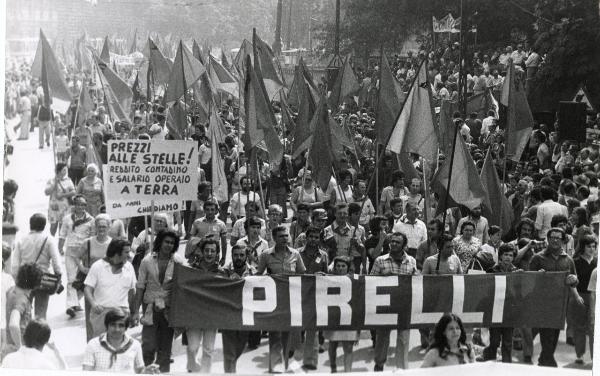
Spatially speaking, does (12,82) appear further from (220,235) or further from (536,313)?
(536,313)

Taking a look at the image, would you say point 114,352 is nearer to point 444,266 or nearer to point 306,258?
point 306,258

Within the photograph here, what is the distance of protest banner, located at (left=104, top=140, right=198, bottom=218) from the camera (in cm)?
1030

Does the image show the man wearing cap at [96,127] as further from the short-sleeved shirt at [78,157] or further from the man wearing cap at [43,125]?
the man wearing cap at [43,125]

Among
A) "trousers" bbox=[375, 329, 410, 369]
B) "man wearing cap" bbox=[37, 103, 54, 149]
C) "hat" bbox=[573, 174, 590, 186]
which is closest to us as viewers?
"trousers" bbox=[375, 329, 410, 369]

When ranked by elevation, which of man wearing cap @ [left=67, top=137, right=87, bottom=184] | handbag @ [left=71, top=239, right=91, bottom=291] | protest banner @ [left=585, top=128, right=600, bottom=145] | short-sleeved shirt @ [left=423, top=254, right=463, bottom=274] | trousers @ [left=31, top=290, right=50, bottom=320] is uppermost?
protest banner @ [left=585, top=128, right=600, bottom=145]

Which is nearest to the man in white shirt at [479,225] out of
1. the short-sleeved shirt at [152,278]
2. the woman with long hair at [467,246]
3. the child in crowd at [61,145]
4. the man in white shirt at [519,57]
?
the woman with long hair at [467,246]

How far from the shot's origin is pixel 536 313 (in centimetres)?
974

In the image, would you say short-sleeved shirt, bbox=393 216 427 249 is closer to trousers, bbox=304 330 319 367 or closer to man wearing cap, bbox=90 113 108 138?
trousers, bbox=304 330 319 367

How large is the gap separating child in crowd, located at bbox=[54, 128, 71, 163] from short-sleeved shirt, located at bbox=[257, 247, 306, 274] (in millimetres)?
9249

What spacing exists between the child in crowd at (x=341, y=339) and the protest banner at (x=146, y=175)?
1.74 meters

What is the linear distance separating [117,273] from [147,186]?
1.39 metres

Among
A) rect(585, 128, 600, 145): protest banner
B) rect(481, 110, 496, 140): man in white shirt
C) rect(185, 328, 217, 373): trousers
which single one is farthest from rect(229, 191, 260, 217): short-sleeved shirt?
rect(481, 110, 496, 140): man in white shirt

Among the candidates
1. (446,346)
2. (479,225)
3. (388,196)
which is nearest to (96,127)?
(388,196)

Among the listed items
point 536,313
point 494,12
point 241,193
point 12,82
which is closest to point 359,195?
point 241,193
